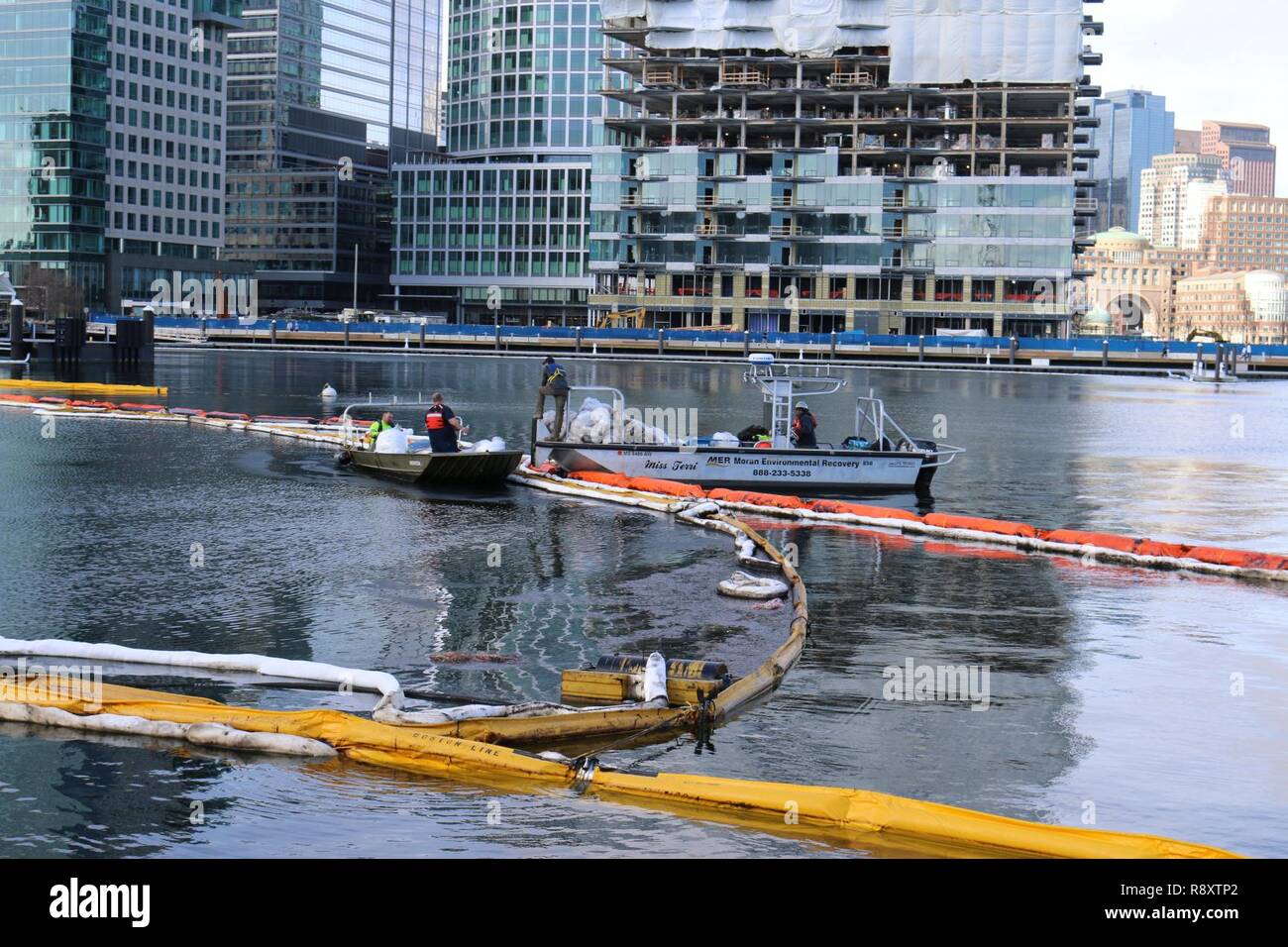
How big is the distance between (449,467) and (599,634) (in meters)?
18.1

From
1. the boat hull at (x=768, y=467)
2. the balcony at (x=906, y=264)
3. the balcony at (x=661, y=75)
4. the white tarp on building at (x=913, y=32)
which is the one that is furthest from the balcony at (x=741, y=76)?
the boat hull at (x=768, y=467)

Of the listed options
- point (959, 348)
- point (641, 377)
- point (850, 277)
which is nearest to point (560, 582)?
point (641, 377)

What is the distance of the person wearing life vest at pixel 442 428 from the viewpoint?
38625 mm

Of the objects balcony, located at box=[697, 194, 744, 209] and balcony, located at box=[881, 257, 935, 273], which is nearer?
balcony, located at box=[881, 257, 935, 273]

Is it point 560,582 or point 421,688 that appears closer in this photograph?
point 421,688

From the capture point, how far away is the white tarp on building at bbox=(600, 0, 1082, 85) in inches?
6181

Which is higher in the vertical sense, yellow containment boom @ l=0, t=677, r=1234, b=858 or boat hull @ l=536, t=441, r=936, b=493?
boat hull @ l=536, t=441, r=936, b=493

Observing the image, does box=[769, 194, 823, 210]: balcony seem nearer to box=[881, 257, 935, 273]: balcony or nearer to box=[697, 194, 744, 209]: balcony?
box=[697, 194, 744, 209]: balcony

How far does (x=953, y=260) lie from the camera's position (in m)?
161

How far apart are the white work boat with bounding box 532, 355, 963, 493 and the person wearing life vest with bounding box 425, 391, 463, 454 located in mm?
3601

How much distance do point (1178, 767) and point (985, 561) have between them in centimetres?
1454

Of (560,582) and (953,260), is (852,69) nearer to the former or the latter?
(953,260)

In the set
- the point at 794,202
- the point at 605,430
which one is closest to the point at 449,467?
the point at 605,430

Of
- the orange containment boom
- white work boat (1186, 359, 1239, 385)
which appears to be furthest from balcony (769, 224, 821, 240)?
the orange containment boom
